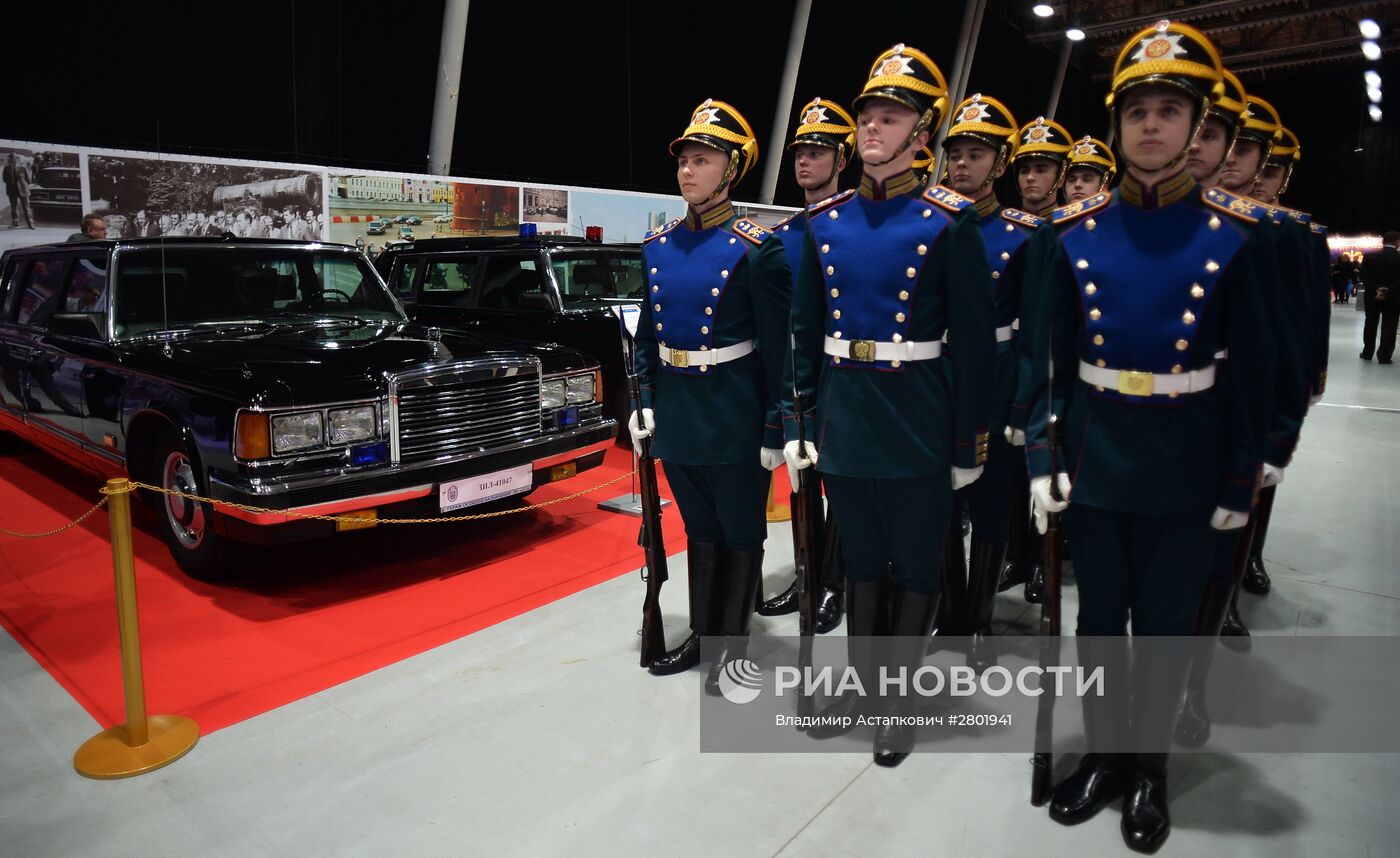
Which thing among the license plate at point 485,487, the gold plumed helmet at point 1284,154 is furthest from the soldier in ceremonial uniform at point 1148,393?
the license plate at point 485,487

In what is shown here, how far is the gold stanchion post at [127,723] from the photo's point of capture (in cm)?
266

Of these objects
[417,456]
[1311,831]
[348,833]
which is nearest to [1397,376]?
[1311,831]

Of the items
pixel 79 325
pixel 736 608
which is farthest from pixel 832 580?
pixel 79 325

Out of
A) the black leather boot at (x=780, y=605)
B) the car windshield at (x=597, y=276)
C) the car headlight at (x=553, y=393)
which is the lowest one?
the black leather boot at (x=780, y=605)

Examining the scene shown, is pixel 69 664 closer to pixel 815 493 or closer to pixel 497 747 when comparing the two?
pixel 497 747

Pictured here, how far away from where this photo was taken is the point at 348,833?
2395 millimetres

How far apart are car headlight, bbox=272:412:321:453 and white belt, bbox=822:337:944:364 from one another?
2.37 meters

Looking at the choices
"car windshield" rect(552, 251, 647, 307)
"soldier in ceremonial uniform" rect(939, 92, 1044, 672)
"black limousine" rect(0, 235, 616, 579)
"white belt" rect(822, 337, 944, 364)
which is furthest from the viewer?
"car windshield" rect(552, 251, 647, 307)

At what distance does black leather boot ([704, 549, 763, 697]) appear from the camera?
3.12 metres

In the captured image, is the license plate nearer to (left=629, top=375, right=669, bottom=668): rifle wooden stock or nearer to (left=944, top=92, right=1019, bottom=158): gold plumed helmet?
(left=629, top=375, right=669, bottom=668): rifle wooden stock

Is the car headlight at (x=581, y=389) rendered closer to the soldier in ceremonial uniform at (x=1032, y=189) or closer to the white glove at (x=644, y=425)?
the white glove at (x=644, y=425)

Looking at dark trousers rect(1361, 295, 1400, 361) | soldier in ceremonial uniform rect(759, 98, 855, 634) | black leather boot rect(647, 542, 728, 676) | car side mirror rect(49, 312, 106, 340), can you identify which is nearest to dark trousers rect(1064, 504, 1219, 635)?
black leather boot rect(647, 542, 728, 676)

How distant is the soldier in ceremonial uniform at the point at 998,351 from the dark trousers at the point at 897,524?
723 mm

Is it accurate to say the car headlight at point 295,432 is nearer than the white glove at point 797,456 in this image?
No
